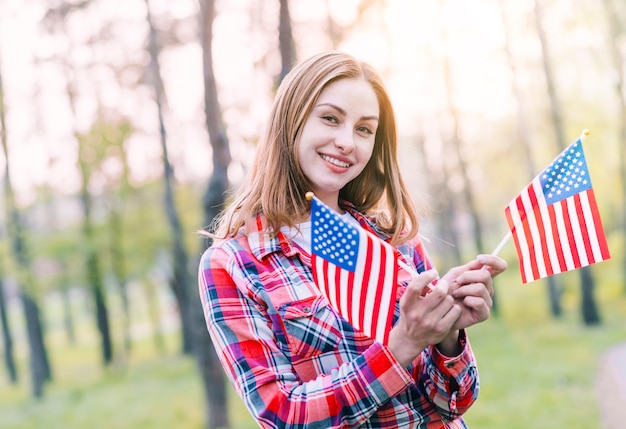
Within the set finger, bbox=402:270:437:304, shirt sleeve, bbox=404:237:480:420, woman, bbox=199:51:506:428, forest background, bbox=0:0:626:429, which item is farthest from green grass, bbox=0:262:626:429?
finger, bbox=402:270:437:304

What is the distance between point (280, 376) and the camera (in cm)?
182

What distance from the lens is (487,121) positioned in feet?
79.8

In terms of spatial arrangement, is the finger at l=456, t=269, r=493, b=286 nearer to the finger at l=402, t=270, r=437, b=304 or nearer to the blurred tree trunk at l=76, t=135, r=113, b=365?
the finger at l=402, t=270, r=437, b=304

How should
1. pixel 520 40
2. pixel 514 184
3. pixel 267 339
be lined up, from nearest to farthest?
pixel 267 339
pixel 520 40
pixel 514 184

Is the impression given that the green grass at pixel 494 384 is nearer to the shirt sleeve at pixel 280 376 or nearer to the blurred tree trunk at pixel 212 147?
the blurred tree trunk at pixel 212 147

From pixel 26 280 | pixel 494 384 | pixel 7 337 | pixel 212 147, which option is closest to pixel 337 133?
pixel 212 147

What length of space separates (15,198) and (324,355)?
17393 mm

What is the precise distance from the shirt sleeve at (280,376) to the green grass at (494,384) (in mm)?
6895

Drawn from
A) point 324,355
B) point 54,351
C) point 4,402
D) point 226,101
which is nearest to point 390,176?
Answer: point 324,355

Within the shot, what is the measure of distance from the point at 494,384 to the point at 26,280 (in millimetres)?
12221

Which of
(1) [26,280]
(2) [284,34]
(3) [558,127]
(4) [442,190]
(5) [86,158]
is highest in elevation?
(5) [86,158]

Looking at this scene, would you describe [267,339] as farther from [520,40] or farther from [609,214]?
[609,214]

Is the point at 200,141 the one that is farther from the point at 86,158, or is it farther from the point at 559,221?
the point at 559,221

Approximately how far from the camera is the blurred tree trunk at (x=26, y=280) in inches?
664
